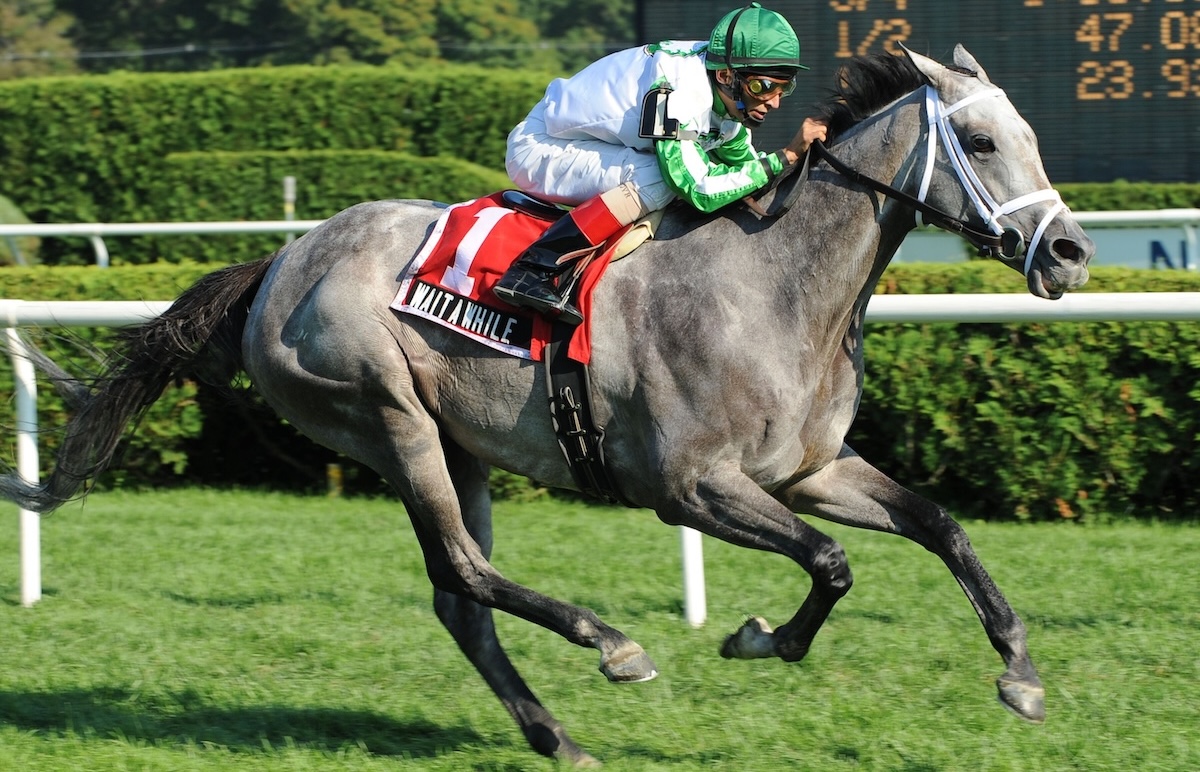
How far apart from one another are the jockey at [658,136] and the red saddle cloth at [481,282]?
7cm

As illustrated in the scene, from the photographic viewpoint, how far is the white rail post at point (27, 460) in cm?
509

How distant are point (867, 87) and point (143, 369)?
2174 millimetres

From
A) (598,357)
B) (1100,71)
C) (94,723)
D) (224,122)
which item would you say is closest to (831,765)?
(598,357)

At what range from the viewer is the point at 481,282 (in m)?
3.70

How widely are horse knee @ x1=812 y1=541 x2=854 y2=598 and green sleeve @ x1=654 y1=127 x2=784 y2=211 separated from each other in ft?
2.83

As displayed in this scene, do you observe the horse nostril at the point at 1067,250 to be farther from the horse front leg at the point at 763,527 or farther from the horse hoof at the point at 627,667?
the horse hoof at the point at 627,667

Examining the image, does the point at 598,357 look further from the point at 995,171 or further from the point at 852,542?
the point at 852,542

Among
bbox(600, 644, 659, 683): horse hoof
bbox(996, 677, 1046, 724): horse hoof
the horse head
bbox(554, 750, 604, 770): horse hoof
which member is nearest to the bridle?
the horse head

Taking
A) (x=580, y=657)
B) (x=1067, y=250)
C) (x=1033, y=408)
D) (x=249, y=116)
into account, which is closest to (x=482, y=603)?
(x=580, y=657)

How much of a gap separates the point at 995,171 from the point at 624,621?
2.14 meters

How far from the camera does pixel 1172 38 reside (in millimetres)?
8656

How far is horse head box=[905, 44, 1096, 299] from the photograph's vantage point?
11.1ft

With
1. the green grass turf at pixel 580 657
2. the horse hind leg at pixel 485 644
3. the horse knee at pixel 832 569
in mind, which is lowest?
the green grass turf at pixel 580 657

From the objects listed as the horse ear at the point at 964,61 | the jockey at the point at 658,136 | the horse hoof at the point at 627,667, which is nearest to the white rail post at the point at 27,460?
the jockey at the point at 658,136
